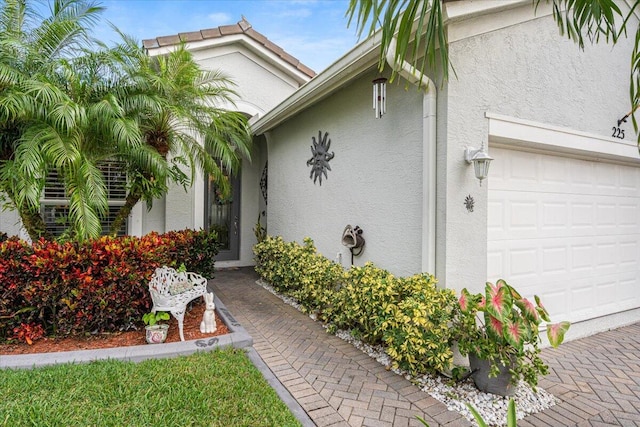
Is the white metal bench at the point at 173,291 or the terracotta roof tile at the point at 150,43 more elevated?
the terracotta roof tile at the point at 150,43

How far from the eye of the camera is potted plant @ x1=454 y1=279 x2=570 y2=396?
3.64 m

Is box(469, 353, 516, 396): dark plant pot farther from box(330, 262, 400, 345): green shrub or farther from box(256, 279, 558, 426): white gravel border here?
box(330, 262, 400, 345): green shrub

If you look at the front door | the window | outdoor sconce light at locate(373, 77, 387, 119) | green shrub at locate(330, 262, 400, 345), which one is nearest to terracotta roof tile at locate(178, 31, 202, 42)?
the front door

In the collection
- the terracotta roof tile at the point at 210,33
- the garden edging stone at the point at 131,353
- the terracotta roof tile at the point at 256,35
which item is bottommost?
the garden edging stone at the point at 131,353

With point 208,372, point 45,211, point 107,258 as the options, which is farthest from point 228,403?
point 45,211

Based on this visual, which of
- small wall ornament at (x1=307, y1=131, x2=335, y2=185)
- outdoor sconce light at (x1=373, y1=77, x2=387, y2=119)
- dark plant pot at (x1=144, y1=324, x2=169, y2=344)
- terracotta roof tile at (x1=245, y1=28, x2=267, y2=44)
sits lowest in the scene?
dark plant pot at (x1=144, y1=324, x2=169, y2=344)

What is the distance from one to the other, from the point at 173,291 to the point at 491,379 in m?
4.37

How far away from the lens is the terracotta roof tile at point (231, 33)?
9510 mm

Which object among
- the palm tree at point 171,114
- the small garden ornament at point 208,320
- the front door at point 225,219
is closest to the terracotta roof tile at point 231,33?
the palm tree at point 171,114

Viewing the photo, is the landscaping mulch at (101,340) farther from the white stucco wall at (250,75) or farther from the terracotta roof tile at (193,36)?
the terracotta roof tile at (193,36)

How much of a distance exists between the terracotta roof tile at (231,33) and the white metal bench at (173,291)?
6458mm

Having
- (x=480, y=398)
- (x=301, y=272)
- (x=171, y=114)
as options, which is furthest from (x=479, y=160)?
(x=171, y=114)

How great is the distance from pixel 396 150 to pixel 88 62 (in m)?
5.09

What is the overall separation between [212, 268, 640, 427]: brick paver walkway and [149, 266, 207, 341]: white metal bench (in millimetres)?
1143
